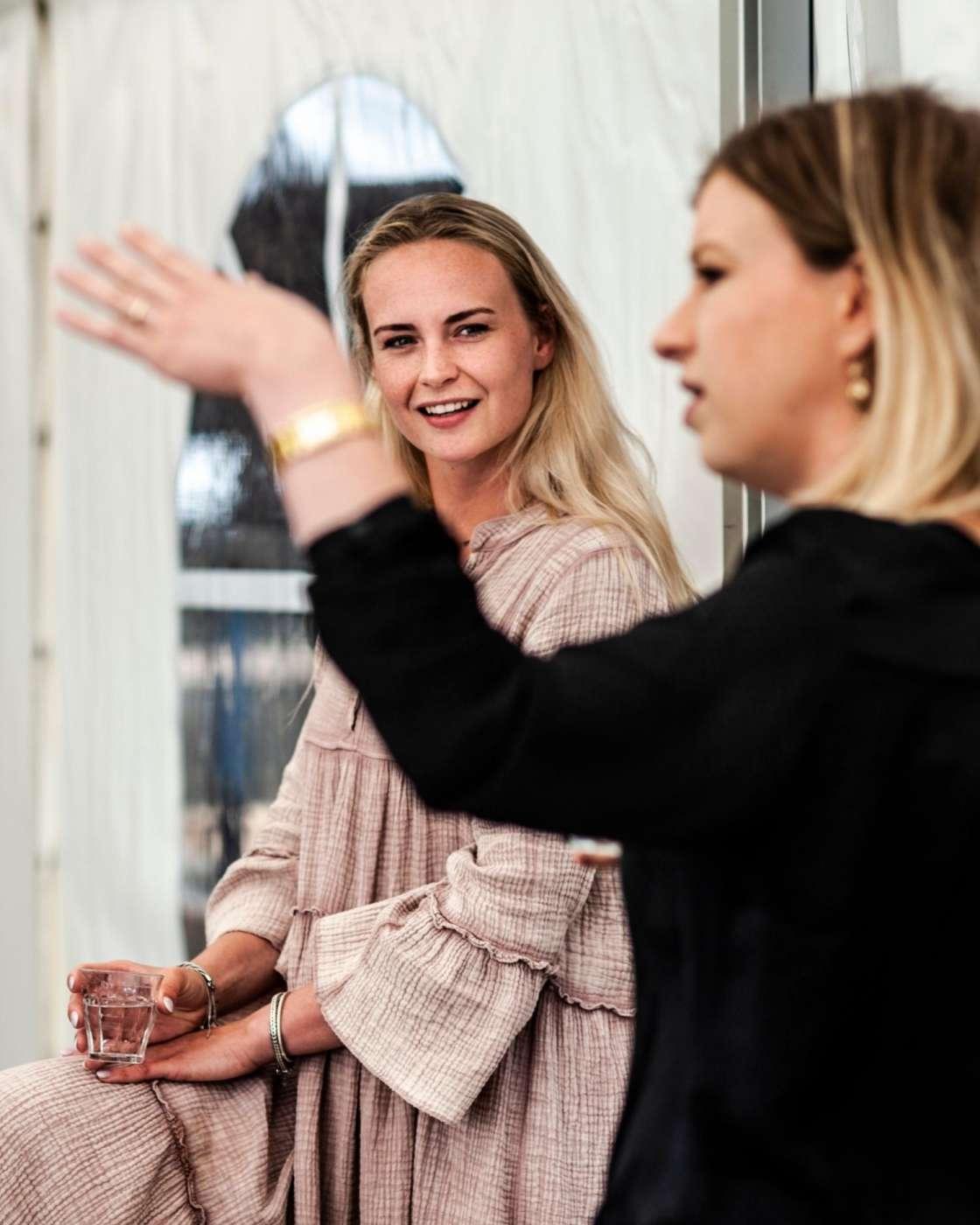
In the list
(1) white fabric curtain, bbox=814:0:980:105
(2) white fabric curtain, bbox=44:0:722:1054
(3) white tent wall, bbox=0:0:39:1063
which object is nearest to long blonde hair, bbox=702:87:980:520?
(1) white fabric curtain, bbox=814:0:980:105

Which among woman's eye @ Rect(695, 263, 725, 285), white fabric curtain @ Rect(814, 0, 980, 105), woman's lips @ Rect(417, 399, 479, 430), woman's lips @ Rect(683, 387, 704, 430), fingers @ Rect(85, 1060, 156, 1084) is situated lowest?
fingers @ Rect(85, 1060, 156, 1084)

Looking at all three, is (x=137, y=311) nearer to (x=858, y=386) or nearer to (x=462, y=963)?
(x=858, y=386)

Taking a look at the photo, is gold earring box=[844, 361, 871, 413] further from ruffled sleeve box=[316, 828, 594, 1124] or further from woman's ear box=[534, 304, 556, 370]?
woman's ear box=[534, 304, 556, 370]

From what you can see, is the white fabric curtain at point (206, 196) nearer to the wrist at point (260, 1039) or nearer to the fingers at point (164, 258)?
the wrist at point (260, 1039)

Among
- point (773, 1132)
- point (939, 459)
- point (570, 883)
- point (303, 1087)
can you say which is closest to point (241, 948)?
point (303, 1087)

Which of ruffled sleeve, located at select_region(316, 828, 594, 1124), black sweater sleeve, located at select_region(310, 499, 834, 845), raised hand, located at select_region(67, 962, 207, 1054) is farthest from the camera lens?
raised hand, located at select_region(67, 962, 207, 1054)

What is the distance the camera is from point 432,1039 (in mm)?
1618

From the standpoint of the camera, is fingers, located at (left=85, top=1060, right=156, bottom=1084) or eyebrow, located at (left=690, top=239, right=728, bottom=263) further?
fingers, located at (left=85, top=1060, right=156, bottom=1084)

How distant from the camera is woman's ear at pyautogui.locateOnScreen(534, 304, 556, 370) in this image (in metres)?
1.99

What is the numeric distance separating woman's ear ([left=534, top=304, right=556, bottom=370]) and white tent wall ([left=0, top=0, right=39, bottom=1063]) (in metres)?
1.73

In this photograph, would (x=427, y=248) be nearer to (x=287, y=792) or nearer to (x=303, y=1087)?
(x=287, y=792)

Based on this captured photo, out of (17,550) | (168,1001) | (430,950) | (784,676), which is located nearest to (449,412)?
(430,950)

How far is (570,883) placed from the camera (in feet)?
5.28

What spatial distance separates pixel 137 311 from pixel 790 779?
0.45m
